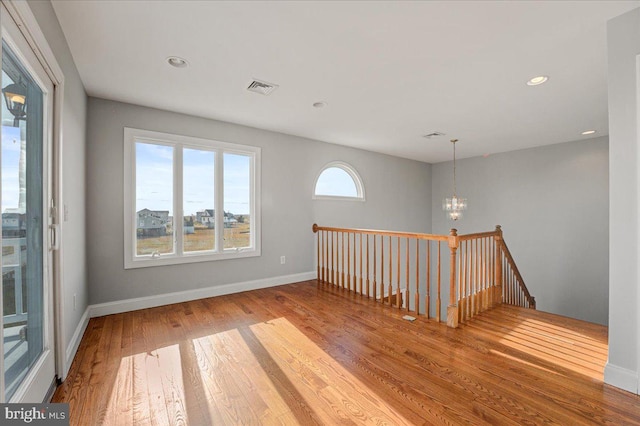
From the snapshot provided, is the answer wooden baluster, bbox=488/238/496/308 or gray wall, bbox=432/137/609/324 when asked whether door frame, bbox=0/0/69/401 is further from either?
gray wall, bbox=432/137/609/324

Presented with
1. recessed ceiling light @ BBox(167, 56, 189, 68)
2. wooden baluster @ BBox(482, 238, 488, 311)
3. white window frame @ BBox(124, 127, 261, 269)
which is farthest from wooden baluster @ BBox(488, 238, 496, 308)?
recessed ceiling light @ BBox(167, 56, 189, 68)

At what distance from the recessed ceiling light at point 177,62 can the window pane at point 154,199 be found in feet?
4.52

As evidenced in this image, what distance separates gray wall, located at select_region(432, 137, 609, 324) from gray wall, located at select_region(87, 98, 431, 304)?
5.17 ft

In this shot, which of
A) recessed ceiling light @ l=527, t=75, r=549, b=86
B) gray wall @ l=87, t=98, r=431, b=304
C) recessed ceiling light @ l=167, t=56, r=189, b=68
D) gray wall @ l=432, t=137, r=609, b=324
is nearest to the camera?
recessed ceiling light @ l=167, t=56, r=189, b=68

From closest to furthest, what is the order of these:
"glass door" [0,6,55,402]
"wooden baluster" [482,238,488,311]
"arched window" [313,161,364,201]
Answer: "glass door" [0,6,55,402]
"wooden baluster" [482,238,488,311]
"arched window" [313,161,364,201]

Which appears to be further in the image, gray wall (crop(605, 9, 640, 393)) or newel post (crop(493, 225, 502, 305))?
newel post (crop(493, 225, 502, 305))

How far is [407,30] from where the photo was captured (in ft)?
6.37

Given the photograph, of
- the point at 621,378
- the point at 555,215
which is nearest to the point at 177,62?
the point at 621,378

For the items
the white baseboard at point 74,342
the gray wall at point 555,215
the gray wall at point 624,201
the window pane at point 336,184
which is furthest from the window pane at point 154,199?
the gray wall at point 555,215

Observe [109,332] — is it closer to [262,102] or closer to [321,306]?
[321,306]

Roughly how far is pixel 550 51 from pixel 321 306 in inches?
126

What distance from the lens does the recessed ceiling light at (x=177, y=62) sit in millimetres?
2301

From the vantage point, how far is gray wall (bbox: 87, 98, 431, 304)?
3.08 meters

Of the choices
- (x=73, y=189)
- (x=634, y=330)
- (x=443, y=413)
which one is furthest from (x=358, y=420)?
(x=73, y=189)
